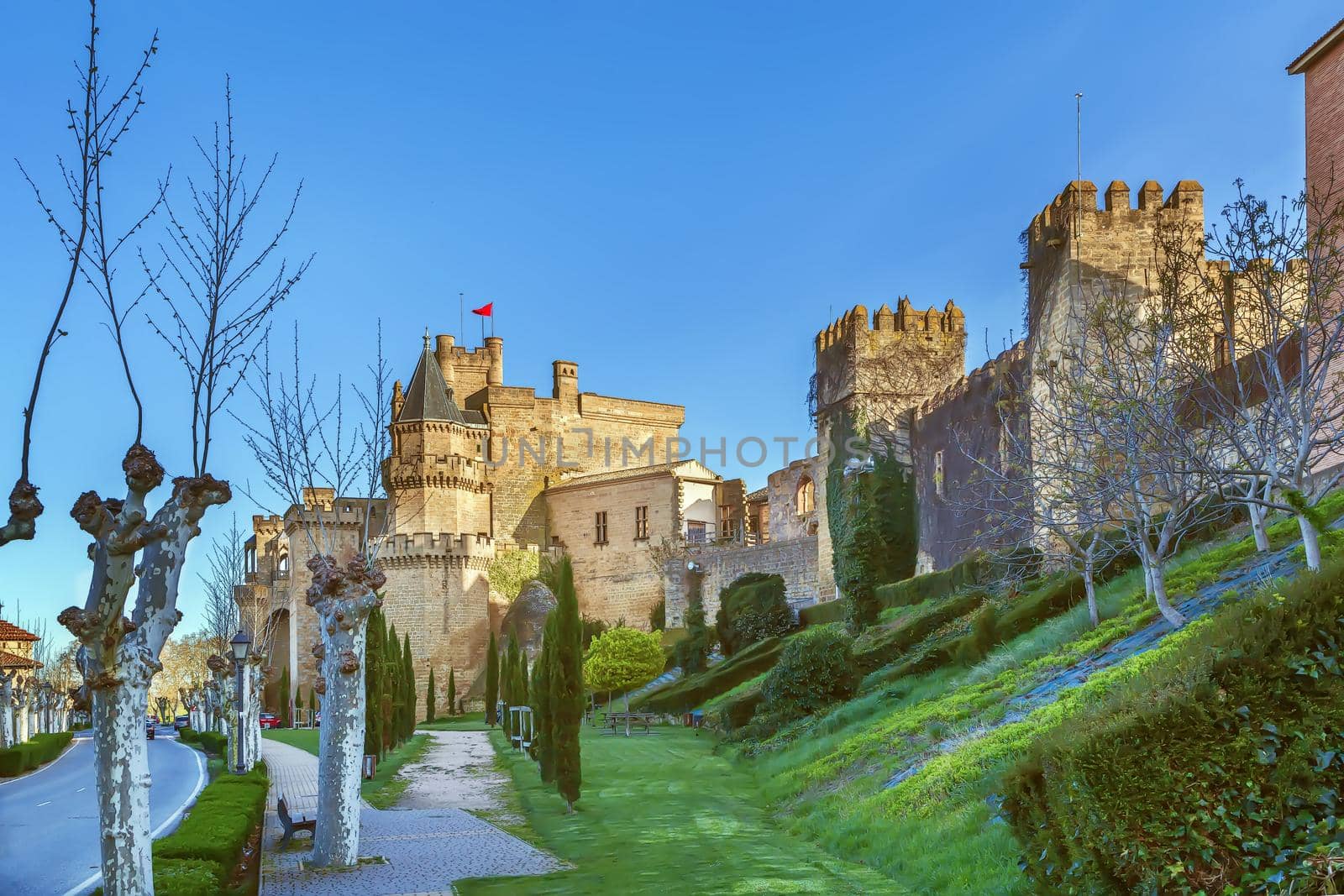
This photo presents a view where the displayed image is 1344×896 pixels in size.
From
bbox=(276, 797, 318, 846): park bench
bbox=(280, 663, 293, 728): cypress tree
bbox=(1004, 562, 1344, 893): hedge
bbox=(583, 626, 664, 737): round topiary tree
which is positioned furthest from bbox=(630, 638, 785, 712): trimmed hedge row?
bbox=(1004, 562, 1344, 893): hedge

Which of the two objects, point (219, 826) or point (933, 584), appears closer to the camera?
point (219, 826)

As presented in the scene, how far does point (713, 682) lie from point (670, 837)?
1866 centimetres

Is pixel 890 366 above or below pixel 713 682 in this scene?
above

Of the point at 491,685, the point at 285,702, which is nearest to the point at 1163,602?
the point at 491,685

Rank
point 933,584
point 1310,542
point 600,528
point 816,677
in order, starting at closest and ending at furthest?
point 1310,542, point 816,677, point 933,584, point 600,528

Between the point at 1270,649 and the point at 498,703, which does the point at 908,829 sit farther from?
the point at 498,703

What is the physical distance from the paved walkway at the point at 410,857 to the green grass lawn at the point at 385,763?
2.91 feet

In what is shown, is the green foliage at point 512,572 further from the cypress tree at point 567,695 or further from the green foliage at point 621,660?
the cypress tree at point 567,695

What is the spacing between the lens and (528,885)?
11164 millimetres

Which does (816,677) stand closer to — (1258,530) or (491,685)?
(1258,530)

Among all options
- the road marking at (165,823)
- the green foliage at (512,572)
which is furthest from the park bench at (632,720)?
the green foliage at (512,572)

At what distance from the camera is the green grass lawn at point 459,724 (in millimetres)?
39719

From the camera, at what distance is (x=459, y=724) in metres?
42.9

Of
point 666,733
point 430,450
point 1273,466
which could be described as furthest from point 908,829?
point 430,450
